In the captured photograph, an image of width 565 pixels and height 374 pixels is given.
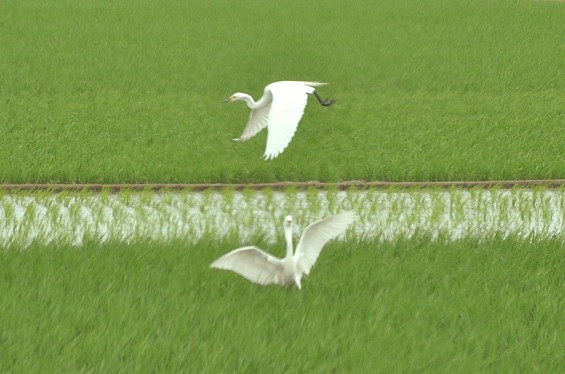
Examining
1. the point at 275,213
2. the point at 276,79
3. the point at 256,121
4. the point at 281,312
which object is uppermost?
the point at 276,79

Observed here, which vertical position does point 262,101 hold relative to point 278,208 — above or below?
above

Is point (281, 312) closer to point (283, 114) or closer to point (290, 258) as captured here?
point (290, 258)

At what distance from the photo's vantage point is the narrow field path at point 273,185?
568 centimetres

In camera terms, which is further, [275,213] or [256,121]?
[275,213]

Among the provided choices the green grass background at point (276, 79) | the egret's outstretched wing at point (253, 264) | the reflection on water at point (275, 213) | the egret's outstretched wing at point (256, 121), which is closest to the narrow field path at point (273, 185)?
the reflection on water at point (275, 213)

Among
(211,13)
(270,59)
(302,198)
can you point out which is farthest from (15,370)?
(211,13)

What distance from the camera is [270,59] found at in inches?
444

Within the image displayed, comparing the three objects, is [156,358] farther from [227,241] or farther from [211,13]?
[211,13]

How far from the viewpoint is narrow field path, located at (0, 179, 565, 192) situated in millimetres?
5676

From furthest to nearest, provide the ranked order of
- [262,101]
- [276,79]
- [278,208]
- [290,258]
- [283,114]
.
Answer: [276,79] → [278,208] → [262,101] → [283,114] → [290,258]

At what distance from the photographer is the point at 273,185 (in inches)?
227

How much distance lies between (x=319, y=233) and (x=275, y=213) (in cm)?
202

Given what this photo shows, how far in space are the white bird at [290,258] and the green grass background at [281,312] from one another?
12 cm

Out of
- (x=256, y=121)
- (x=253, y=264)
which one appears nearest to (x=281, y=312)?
(x=253, y=264)
